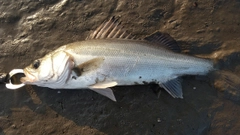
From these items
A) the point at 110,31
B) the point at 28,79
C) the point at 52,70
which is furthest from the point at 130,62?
the point at 28,79

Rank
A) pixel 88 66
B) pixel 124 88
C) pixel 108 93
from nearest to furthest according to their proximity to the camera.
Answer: pixel 88 66 → pixel 108 93 → pixel 124 88

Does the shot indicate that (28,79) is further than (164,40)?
No

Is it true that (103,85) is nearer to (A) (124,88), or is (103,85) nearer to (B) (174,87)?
(A) (124,88)

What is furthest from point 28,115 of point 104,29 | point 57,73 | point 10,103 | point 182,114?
point 182,114

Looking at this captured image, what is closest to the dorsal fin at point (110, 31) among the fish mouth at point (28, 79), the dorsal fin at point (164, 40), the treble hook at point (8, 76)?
the dorsal fin at point (164, 40)

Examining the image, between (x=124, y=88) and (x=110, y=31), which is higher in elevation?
(x=110, y=31)

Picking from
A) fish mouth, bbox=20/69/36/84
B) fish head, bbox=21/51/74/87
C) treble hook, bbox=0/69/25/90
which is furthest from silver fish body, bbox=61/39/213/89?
treble hook, bbox=0/69/25/90

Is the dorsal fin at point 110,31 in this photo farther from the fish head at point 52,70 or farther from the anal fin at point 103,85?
the anal fin at point 103,85
